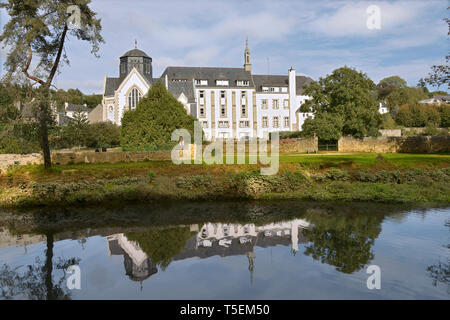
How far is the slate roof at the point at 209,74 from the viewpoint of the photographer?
69.6 m

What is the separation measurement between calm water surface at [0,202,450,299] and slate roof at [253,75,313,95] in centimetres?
5802

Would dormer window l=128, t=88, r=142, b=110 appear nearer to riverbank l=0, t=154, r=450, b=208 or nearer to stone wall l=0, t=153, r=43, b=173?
stone wall l=0, t=153, r=43, b=173

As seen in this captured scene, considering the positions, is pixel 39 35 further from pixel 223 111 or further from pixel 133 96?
pixel 223 111

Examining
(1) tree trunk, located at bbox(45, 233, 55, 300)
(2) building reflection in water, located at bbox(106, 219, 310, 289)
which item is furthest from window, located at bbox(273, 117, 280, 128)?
(1) tree trunk, located at bbox(45, 233, 55, 300)

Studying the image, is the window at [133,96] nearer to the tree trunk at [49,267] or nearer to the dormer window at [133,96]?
the dormer window at [133,96]

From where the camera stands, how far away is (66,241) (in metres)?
12.1

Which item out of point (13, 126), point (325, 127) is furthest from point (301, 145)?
point (13, 126)

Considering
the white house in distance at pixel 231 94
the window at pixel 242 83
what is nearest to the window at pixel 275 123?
the white house in distance at pixel 231 94

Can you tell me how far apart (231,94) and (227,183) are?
52.2m

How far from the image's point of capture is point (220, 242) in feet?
38.9

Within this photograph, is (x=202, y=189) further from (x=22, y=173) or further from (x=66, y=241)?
(x=22, y=173)

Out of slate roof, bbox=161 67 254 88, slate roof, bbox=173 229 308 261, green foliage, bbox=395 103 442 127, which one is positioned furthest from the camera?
green foliage, bbox=395 103 442 127

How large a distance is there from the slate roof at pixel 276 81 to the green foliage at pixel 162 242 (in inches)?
2426

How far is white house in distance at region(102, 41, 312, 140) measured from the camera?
68062mm
